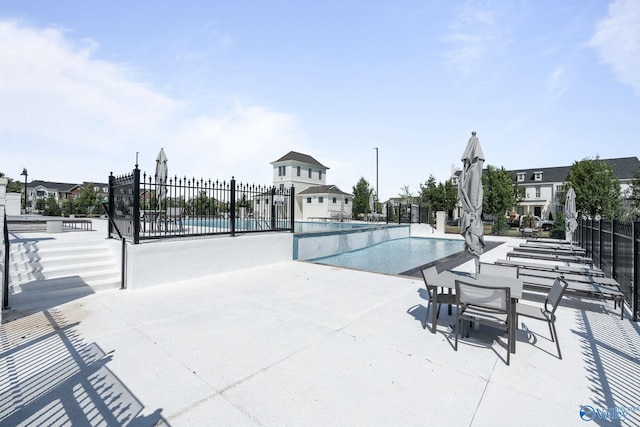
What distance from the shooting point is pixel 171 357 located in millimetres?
3598

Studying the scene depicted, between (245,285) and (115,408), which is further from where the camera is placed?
(245,285)

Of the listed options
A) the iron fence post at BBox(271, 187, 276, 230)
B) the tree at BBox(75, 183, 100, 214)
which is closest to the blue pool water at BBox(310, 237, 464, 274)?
the iron fence post at BBox(271, 187, 276, 230)

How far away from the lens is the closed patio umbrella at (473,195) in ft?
16.1

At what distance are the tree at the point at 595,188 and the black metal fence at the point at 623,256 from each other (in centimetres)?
2566

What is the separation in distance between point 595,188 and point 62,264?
40181 millimetres

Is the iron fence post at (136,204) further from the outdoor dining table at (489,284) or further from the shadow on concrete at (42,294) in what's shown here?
the outdoor dining table at (489,284)

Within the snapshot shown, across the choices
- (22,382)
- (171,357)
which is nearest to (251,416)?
(171,357)

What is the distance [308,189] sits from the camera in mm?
40000

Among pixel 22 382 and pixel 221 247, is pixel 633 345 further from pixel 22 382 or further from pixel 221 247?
pixel 221 247

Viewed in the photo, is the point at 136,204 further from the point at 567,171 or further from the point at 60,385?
the point at 567,171

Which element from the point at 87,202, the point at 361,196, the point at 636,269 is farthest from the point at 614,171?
the point at 87,202

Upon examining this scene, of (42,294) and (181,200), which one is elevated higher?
(181,200)

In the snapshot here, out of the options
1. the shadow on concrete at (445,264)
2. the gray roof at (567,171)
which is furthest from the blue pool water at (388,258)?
the gray roof at (567,171)

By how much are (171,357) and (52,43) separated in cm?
1173
